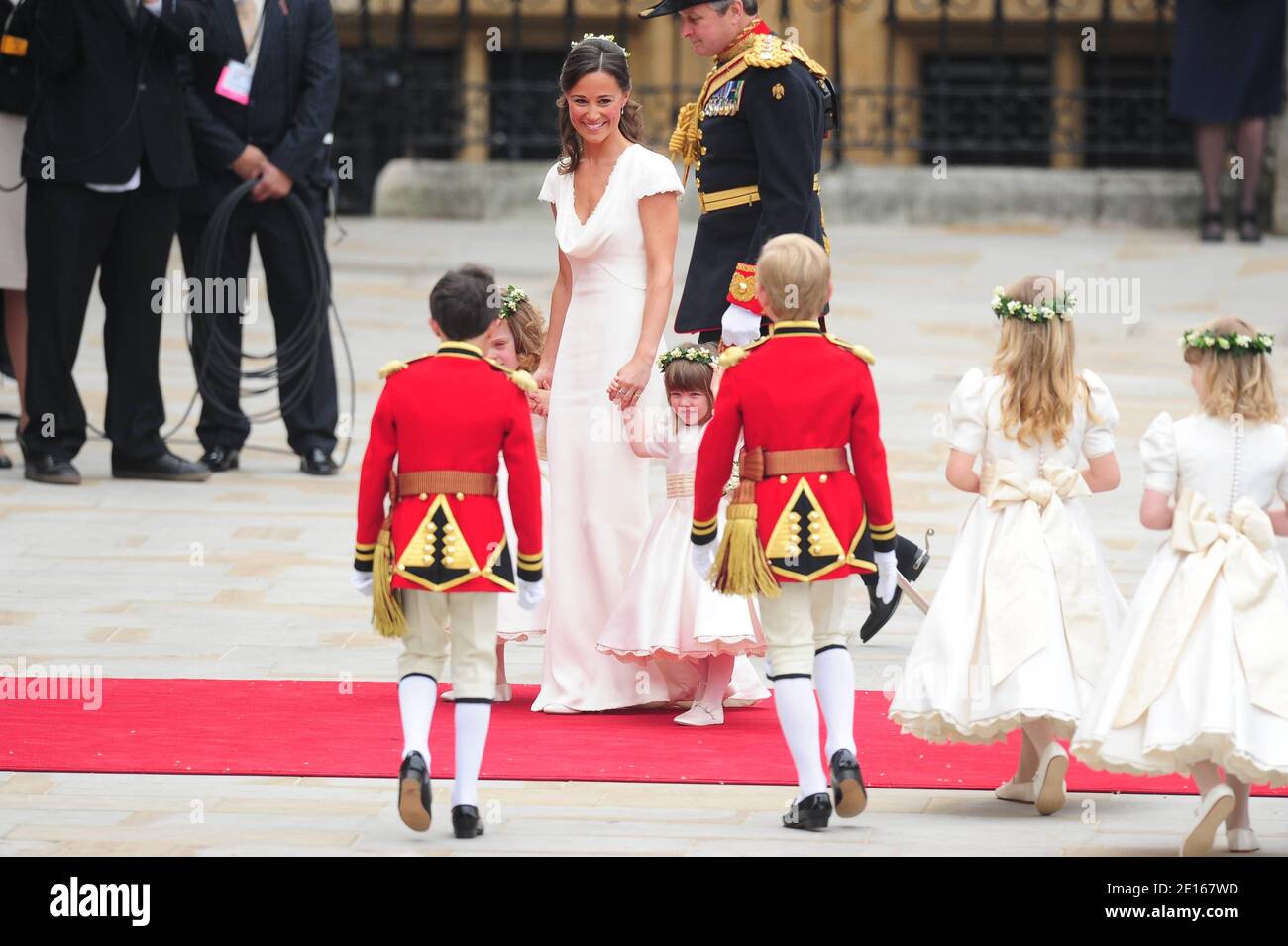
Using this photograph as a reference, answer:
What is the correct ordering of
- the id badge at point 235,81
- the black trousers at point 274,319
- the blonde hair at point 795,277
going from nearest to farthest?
the blonde hair at point 795,277 < the id badge at point 235,81 < the black trousers at point 274,319

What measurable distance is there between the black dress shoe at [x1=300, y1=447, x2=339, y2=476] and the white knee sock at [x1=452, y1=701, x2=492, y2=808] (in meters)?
4.64

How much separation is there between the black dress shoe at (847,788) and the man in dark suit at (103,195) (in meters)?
4.83

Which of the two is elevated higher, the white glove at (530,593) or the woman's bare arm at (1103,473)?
the woman's bare arm at (1103,473)

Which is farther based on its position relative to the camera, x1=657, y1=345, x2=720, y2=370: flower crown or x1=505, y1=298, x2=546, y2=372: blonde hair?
x1=505, y1=298, x2=546, y2=372: blonde hair

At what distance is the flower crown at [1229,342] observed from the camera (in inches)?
194

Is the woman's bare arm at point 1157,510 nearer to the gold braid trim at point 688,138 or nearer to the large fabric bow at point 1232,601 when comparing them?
the large fabric bow at point 1232,601

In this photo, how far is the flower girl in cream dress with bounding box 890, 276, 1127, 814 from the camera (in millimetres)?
5160

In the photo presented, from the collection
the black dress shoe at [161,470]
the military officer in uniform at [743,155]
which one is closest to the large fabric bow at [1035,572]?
the military officer in uniform at [743,155]

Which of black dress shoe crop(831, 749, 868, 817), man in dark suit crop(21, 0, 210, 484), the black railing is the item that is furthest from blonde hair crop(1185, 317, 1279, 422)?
the black railing

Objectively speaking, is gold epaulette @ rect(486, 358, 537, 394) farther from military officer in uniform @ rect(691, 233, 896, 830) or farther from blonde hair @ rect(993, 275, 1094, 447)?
blonde hair @ rect(993, 275, 1094, 447)

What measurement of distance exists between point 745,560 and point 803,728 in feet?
1.26

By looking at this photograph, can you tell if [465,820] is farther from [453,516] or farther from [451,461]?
[451,461]

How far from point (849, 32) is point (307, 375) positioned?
828 cm
